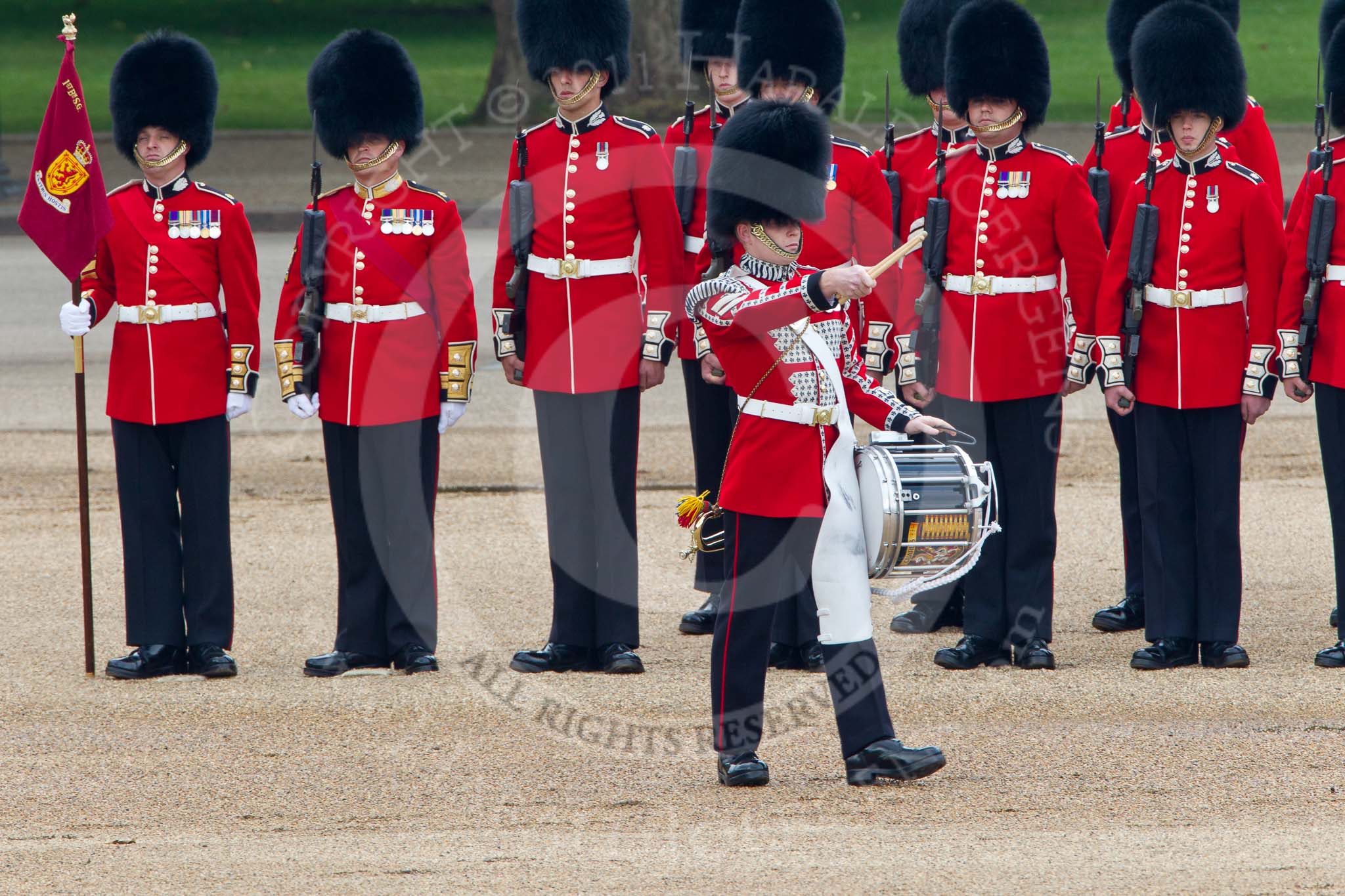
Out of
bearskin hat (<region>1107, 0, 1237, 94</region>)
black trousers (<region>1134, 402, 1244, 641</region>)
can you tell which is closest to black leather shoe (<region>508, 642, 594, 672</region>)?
black trousers (<region>1134, 402, 1244, 641</region>)

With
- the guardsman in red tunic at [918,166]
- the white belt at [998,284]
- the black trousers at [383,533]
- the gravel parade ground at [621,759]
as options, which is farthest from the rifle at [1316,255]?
the black trousers at [383,533]

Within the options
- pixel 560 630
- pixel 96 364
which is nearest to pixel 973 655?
pixel 560 630

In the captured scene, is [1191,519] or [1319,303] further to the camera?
[1191,519]

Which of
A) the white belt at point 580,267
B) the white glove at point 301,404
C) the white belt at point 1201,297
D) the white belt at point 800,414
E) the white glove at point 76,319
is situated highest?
the white belt at point 580,267

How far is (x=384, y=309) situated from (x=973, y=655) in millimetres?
1720

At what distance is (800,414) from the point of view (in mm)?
3936

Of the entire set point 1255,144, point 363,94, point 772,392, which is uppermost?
point 363,94

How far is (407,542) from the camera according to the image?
4910mm

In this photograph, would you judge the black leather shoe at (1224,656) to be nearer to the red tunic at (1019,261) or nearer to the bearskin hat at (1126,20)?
the red tunic at (1019,261)

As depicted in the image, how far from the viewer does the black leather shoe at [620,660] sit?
489 centimetres

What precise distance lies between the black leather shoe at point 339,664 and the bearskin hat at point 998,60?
208 cm

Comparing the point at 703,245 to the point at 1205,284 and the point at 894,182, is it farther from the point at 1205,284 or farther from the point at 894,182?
the point at 1205,284

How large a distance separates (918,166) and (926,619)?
4.10 feet

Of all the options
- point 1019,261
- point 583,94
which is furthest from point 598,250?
point 1019,261
